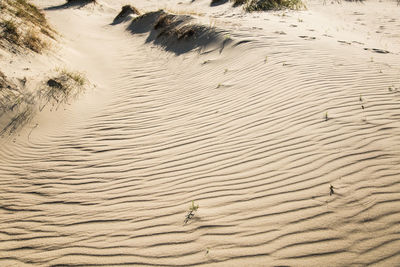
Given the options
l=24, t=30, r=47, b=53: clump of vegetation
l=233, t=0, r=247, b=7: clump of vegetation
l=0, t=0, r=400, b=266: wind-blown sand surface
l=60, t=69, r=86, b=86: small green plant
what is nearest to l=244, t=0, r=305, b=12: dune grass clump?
l=233, t=0, r=247, b=7: clump of vegetation

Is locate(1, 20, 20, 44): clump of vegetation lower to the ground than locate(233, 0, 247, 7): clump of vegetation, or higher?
lower

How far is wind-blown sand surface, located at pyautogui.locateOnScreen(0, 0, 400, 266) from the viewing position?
2.12 m

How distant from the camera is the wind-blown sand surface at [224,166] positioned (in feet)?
6.97

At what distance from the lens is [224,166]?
303cm

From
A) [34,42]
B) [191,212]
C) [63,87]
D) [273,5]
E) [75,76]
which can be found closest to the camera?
[191,212]

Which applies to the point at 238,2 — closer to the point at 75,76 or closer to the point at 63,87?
the point at 75,76

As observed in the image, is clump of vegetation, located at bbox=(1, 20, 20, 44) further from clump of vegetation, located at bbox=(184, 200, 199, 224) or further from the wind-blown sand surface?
clump of vegetation, located at bbox=(184, 200, 199, 224)

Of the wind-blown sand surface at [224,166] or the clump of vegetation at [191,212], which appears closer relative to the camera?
the wind-blown sand surface at [224,166]

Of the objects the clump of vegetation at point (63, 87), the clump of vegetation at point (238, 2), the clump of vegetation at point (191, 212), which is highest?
the clump of vegetation at point (238, 2)

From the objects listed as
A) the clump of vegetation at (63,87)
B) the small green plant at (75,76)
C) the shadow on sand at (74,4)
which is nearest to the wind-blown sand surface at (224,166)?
the clump of vegetation at (63,87)

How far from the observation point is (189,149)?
349cm

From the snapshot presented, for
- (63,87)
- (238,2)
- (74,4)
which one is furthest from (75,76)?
(74,4)

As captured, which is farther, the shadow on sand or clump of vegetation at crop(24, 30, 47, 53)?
the shadow on sand

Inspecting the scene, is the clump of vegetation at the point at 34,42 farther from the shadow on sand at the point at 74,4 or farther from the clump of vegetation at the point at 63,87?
the shadow on sand at the point at 74,4
